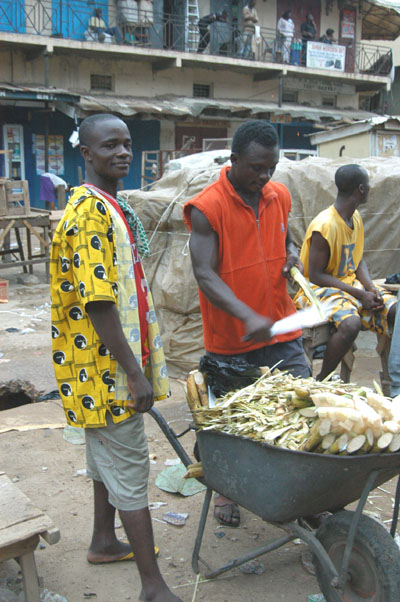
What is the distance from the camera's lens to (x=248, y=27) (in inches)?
951

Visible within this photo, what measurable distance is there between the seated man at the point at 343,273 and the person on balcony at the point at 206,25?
2041 centimetres

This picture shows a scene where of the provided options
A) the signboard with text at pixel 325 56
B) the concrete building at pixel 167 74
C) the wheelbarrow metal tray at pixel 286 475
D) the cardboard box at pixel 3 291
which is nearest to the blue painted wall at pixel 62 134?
the concrete building at pixel 167 74

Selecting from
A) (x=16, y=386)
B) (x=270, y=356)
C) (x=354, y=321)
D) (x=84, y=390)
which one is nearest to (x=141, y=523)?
(x=84, y=390)

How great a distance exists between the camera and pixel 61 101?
1783cm

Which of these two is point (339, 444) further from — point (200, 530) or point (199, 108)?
point (199, 108)

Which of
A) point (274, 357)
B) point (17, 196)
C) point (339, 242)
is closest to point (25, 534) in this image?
point (274, 357)

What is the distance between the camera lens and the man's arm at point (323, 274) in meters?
4.73

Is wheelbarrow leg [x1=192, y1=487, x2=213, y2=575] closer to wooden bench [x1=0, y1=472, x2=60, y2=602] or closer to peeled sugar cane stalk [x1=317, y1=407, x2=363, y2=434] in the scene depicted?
wooden bench [x1=0, y1=472, x2=60, y2=602]

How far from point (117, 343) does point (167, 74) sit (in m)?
22.1

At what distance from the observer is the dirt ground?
2861mm

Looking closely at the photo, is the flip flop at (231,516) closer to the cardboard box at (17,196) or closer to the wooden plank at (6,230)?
the wooden plank at (6,230)

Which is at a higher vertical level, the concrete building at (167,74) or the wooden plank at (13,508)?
the concrete building at (167,74)

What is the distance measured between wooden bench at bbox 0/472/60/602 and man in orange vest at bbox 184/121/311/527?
120 centimetres

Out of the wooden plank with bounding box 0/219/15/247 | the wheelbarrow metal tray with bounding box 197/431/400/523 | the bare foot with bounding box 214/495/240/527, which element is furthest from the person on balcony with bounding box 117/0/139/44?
the wheelbarrow metal tray with bounding box 197/431/400/523
